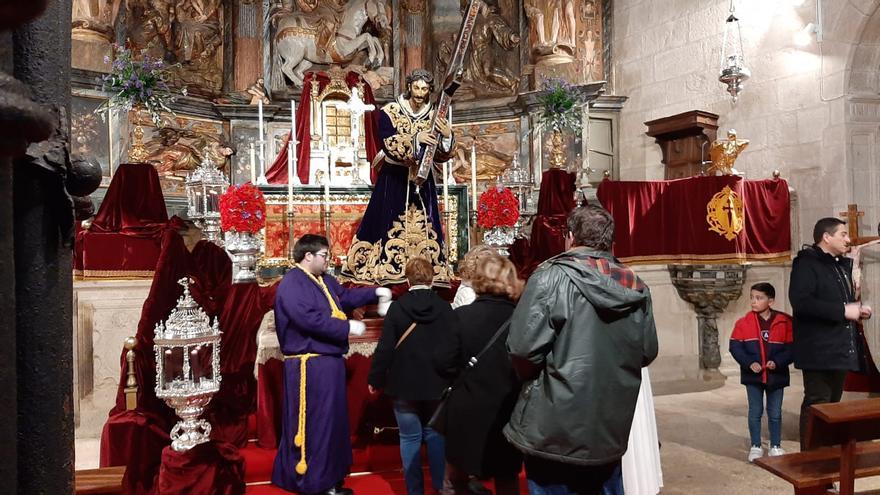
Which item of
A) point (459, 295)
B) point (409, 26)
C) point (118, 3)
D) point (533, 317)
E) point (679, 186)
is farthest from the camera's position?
point (409, 26)

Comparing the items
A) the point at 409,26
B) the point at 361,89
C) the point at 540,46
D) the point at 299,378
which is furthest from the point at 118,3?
the point at 299,378

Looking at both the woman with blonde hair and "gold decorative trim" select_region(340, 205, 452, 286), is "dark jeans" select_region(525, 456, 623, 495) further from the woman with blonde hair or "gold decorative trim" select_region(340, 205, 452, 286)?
"gold decorative trim" select_region(340, 205, 452, 286)

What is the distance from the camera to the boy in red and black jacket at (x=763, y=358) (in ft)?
16.5

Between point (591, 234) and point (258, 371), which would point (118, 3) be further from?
point (591, 234)

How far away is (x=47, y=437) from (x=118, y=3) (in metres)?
10.2

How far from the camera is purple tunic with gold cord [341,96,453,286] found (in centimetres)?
579

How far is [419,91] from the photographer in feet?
18.4

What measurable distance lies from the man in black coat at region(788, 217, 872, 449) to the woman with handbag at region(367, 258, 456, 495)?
2.73 metres

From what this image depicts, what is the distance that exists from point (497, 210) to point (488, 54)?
5.66 m

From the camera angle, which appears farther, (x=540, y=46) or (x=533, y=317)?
(x=540, y=46)

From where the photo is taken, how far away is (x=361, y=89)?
988cm

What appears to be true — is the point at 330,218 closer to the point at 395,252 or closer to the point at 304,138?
the point at 395,252

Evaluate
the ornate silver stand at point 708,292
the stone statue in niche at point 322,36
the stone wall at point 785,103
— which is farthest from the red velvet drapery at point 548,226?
the stone statue in niche at point 322,36

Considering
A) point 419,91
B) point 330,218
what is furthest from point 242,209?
point 419,91
